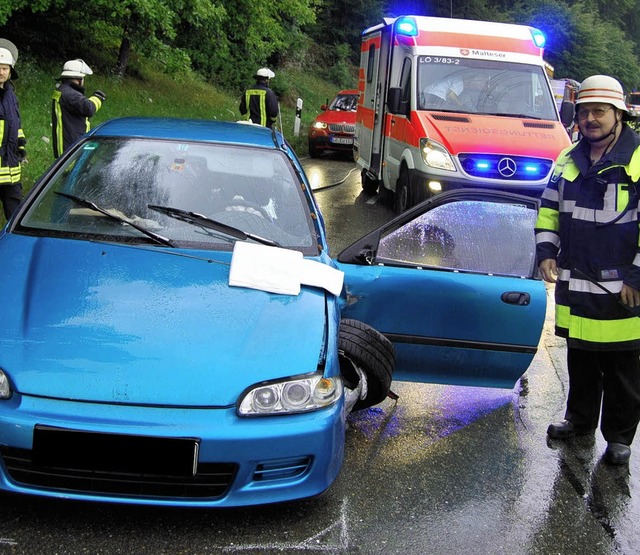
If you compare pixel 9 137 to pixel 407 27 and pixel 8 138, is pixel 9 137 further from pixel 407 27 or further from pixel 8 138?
pixel 407 27

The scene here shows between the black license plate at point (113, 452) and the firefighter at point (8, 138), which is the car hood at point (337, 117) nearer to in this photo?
the firefighter at point (8, 138)

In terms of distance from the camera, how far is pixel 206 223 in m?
3.94

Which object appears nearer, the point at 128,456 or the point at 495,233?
the point at 128,456

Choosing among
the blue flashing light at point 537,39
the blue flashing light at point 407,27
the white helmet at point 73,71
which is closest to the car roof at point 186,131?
the white helmet at point 73,71

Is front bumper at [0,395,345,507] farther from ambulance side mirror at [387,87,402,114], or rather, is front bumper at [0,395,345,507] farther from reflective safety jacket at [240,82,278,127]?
reflective safety jacket at [240,82,278,127]

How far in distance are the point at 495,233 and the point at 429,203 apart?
0.45m

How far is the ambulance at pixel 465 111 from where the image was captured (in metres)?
8.98

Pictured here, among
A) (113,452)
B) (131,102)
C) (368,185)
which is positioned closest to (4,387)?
(113,452)

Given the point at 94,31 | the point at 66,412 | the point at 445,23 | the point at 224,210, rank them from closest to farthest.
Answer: the point at 66,412
the point at 224,210
the point at 445,23
the point at 94,31

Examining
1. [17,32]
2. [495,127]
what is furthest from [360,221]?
[17,32]

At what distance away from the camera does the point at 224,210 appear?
4125 millimetres

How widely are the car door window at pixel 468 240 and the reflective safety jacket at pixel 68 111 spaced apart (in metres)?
4.83

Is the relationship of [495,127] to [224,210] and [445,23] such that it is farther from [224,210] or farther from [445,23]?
[224,210]

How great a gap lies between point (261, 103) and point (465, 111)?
3988 mm
